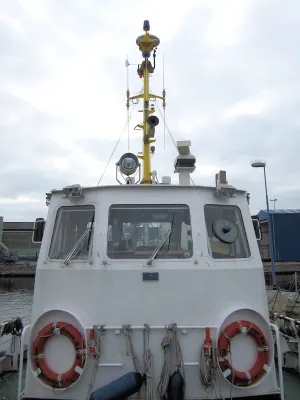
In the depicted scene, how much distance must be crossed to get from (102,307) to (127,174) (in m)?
2.69

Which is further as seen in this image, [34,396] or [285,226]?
[285,226]

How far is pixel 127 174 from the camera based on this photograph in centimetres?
601

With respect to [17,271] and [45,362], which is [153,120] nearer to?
[45,362]

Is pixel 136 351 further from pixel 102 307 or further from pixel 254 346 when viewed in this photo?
pixel 254 346

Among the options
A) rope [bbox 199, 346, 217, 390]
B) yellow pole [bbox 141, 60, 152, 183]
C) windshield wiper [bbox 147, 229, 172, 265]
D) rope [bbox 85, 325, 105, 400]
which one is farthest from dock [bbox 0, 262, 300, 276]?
rope [bbox 85, 325, 105, 400]

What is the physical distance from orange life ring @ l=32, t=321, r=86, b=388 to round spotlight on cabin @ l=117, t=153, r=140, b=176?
292cm

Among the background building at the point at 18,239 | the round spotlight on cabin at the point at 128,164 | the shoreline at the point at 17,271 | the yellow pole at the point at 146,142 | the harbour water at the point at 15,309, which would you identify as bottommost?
the harbour water at the point at 15,309

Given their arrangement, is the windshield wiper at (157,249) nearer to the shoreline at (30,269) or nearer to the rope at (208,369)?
the rope at (208,369)

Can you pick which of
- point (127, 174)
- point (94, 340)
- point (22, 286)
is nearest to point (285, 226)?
point (22, 286)

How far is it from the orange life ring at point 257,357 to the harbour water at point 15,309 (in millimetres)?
1317

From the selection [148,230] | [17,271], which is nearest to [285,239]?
[17,271]

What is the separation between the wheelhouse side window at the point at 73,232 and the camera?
4215mm

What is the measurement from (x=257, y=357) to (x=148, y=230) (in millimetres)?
1795

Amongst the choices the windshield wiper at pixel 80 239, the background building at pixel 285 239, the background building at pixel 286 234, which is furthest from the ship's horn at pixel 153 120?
the background building at pixel 286 234
